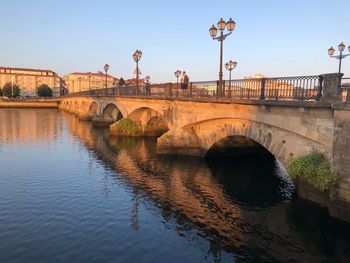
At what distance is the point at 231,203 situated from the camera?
14938 millimetres

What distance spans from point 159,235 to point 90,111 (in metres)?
49.9

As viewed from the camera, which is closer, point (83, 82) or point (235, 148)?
point (235, 148)

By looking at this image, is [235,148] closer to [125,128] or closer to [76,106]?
[125,128]

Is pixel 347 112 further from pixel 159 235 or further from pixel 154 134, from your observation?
pixel 154 134

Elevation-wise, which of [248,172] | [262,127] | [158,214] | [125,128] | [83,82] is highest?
[83,82]

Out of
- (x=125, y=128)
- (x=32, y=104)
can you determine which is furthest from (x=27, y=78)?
(x=125, y=128)

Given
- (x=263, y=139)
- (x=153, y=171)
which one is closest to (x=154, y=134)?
(x=153, y=171)

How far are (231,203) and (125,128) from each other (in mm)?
22188

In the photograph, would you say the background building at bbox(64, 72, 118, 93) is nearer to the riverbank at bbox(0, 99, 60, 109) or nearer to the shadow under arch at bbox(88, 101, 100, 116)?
the riverbank at bbox(0, 99, 60, 109)

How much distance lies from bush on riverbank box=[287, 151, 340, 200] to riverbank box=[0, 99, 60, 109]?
98780 mm

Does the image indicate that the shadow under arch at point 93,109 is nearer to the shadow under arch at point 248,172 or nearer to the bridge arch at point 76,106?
the bridge arch at point 76,106

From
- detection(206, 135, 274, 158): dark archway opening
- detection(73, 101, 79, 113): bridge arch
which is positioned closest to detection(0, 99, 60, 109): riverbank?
detection(73, 101, 79, 113): bridge arch

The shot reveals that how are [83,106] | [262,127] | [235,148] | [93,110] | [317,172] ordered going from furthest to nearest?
[83,106] < [93,110] < [235,148] < [262,127] < [317,172]

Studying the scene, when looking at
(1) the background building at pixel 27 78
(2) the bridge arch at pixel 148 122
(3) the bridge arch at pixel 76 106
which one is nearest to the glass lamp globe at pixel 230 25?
(2) the bridge arch at pixel 148 122
